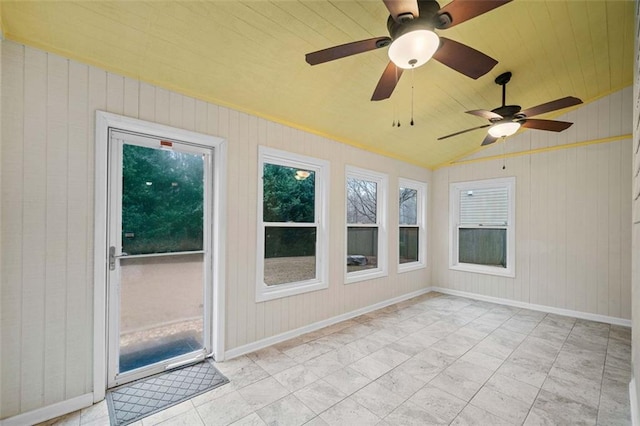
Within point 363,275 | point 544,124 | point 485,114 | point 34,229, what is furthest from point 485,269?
point 34,229

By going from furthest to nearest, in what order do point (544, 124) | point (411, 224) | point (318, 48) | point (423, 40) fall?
point (411, 224)
point (544, 124)
point (318, 48)
point (423, 40)

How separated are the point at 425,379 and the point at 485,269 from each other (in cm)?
339

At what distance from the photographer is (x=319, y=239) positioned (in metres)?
3.82

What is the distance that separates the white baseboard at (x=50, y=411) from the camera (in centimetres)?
187

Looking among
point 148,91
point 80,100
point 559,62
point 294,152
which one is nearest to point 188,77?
point 148,91

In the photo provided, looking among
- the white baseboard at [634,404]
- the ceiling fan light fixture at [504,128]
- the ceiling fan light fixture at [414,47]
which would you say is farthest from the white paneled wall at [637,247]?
the ceiling fan light fixture at [414,47]

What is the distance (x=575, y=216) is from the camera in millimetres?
4301

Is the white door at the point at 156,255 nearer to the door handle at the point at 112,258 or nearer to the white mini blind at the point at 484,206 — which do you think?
the door handle at the point at 112,258

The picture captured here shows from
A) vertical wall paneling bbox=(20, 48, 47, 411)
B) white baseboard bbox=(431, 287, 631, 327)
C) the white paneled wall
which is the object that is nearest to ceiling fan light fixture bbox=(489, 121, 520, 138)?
the white paneled wall

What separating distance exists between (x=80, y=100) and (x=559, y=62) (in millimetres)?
4632

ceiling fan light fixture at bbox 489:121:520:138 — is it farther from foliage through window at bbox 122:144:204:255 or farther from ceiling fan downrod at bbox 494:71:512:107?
foliage through window at bbox 122:144:204:255

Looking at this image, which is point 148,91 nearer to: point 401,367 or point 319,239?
point 319,239

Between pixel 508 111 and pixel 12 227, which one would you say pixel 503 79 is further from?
pixel 12 227

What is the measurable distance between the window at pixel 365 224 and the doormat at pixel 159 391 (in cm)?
218
